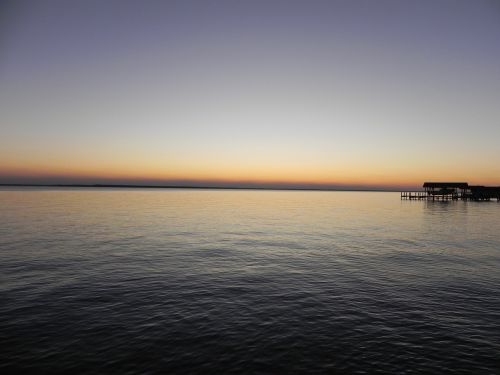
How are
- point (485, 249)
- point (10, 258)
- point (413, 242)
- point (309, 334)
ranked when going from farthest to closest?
1. point (413, 242)
2. point (485, 249)
3. point (10, 258)
4. point (309, 334)

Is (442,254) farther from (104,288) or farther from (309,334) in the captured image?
(104,288)

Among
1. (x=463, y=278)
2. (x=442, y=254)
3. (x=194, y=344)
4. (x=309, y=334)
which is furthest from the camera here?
(x=442, y=254)

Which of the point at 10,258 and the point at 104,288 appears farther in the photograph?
the point at 10,258

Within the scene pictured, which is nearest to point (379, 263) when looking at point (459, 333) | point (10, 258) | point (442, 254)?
point (442, 254)

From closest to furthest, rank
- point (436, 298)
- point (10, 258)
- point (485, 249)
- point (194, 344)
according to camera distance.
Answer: point (194, 344)
point (436, 298)
point (10, 258)
point (485, 249)

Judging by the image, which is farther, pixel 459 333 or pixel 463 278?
pixel 463 278

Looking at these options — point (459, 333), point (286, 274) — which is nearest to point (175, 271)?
point (286, 274)

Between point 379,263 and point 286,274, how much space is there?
8108mm

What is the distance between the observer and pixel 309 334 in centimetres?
1216

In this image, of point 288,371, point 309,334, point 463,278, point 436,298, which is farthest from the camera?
point 463,278

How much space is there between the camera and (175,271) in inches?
840

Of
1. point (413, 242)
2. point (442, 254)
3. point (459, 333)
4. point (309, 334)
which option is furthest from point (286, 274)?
point (413, 242)

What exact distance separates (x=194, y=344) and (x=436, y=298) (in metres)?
12.6

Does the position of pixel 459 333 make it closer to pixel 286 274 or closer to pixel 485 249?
pixel 286 274
